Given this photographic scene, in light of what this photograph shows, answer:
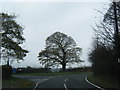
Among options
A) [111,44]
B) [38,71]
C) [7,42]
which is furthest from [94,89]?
[38,71]

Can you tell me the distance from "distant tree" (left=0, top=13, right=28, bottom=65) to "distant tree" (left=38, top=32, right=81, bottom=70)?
34957 mm

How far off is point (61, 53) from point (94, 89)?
51.2 m

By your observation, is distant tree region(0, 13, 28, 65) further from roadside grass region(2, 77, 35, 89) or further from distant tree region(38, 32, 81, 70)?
distant tree region(38, 32, 81, 70)

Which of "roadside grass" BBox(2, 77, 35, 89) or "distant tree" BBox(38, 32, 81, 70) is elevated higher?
"distant tree" BBox(38, 32, 81, 70)

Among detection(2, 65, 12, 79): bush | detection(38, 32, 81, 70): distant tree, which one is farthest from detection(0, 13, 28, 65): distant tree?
detection(38, 32, 81, 70): distant tree

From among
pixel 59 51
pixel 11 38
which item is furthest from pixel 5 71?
pixel 59 51

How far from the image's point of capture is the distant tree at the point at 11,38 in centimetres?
3183

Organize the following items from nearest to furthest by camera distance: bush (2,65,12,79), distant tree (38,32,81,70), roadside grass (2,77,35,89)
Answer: roadside grass (2,77,35,89), bush (2,65,12,79), distant tree (38,32,81,70)

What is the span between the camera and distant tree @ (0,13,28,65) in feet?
104

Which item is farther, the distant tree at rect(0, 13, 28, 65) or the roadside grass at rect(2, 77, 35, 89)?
the distant tree at rect(0, 13, 28, 65)

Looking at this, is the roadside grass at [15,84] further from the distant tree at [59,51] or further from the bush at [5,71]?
the distant tree at [59,51]

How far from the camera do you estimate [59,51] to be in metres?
69.1

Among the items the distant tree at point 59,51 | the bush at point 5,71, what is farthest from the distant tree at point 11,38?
the distant tree at point 59,51

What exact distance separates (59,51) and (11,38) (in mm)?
36742
